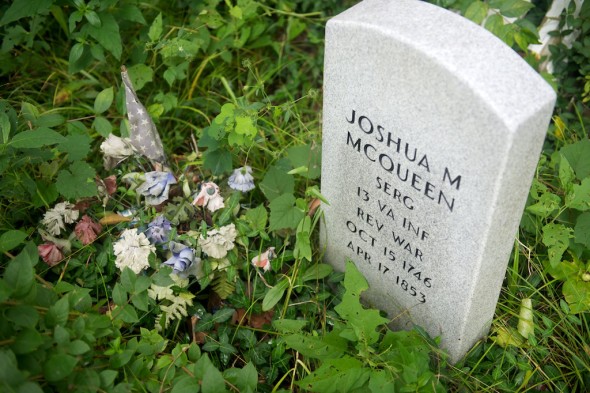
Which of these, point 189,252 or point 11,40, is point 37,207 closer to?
point 189,252

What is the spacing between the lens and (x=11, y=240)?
1.87 metres

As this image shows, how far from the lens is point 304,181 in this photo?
2.47 m

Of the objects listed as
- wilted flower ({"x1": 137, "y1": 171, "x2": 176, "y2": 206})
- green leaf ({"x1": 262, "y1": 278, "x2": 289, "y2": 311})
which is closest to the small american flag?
wilted flower ({"x1": 137, "y1": 171, "x2": 176, "y2": 206})

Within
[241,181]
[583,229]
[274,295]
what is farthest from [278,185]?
[583,229]

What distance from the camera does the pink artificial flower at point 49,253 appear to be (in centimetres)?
210

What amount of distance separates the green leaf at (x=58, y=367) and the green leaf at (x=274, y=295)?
72 centimetres

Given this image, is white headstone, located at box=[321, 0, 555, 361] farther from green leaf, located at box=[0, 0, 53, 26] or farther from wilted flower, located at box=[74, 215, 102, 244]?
green leaf, located at box=[0, 0, 53, 26]

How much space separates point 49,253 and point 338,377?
111cm

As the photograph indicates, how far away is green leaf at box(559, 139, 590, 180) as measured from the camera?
7.05ft

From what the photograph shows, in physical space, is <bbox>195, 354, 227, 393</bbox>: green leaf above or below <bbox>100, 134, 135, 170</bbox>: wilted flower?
below

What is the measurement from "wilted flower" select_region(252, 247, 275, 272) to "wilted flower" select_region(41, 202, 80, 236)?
0.66m

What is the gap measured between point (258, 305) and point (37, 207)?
0.90m

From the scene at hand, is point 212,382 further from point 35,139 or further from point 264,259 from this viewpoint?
point 35,139

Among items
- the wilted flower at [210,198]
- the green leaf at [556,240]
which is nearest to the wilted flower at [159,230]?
the wilted flower at [210,198]
